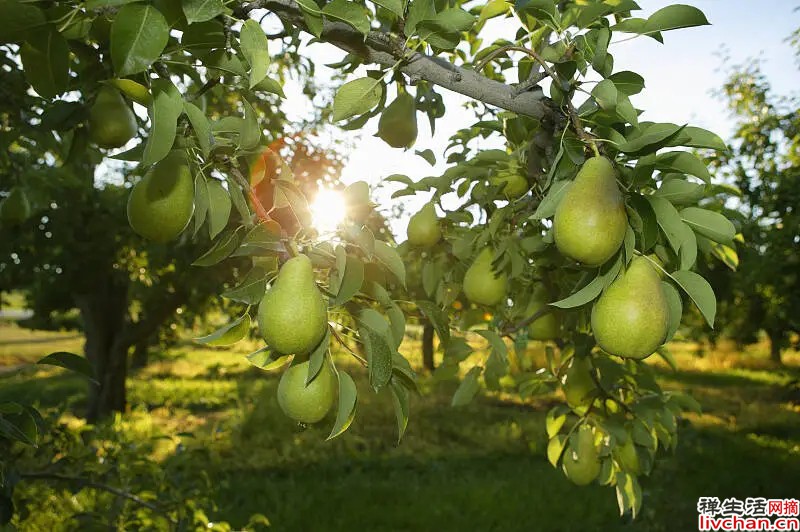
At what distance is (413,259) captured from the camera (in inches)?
86.2

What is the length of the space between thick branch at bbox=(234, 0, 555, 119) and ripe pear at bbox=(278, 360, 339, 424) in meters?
0.52

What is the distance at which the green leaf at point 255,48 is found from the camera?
76 centimetres

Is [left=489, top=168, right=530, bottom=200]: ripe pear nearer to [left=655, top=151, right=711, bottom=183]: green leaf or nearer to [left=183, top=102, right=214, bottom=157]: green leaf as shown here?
[left=655, top=151, right=711, bottom=183]: green leaf

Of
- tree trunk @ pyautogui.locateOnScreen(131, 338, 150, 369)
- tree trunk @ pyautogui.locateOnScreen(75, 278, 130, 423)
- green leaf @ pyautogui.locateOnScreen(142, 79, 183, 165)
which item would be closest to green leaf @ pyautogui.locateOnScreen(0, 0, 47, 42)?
green leaf @ pyautogui.locateOnScreen(142, 79, 183, 165)

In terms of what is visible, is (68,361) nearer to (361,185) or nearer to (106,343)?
(361,185)

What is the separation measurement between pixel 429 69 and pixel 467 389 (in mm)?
1118

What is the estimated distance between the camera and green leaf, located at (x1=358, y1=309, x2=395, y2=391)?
0.91 metres

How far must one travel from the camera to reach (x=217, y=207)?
0.99m

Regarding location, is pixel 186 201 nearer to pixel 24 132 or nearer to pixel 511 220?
pixel 511 220

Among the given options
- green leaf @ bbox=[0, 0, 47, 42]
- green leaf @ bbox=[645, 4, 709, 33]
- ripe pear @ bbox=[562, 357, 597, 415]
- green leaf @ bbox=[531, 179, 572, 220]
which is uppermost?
green leaf @ bbox=[0, 0, 47, 42]

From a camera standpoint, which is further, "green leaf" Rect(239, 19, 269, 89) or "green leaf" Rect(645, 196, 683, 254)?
"green leaf" Rect(645, 196, 683, 254)

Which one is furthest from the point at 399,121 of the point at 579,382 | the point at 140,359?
the point at 140,359

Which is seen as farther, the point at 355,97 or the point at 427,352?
the point at 427,352

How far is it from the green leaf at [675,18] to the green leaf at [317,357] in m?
0.71
